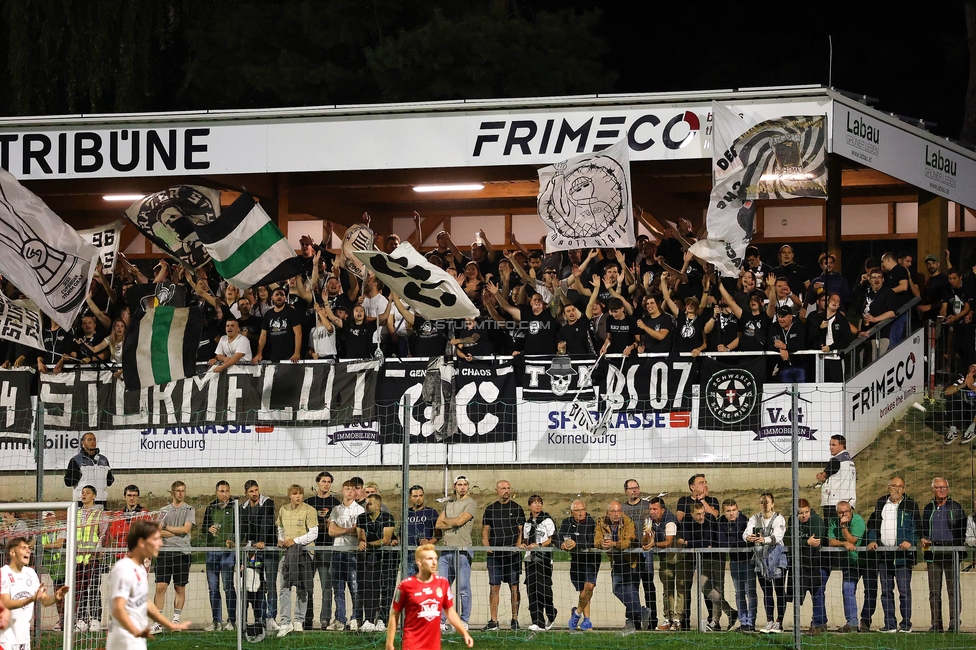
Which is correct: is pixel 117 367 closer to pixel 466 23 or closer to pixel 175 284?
pixel 175 284

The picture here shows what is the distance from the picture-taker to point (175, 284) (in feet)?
69.1

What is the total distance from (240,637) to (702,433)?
22.1ft

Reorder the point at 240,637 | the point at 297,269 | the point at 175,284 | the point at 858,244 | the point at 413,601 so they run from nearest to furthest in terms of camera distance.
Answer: the point at 413,601 → the point at 240,637 → the point at 297,269 → the point at 175,284 → the point at 858,244

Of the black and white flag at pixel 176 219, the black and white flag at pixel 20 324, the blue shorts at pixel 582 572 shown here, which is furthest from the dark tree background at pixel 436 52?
the blue shorts at pixel 582 572

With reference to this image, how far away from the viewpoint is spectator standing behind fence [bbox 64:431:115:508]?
17.0 meters

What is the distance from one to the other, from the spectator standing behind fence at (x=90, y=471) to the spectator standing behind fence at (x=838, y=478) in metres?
8.83

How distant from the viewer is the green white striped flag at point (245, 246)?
1744 centimetres

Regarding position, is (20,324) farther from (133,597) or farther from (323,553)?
(133,597)

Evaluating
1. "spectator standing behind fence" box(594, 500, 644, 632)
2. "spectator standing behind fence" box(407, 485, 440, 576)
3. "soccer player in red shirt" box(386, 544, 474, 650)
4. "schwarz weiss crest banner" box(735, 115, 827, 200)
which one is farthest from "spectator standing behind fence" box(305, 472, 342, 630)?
"schwarz weiss crest banner" box(735, 115, 827, 200)

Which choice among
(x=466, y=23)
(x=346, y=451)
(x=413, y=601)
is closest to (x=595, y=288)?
(x=346, y=451)

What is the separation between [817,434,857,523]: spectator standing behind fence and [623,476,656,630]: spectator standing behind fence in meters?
2.06

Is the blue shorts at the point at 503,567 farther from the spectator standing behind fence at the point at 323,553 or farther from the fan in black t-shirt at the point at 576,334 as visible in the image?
the fan in black t-shirt at the point at 576,334

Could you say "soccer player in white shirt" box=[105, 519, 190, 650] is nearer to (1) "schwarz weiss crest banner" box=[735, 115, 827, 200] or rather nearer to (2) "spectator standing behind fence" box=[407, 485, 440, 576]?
(2) "spectator standing behind fence" box=[407, 485, 440, 576]

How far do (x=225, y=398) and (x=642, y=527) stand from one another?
261 inches
